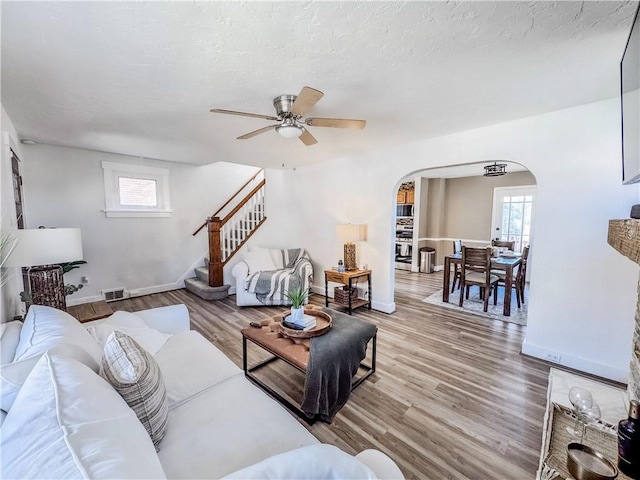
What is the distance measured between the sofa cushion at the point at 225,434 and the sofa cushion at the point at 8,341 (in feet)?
2.48

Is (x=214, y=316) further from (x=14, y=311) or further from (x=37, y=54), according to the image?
(x=37, y=54)

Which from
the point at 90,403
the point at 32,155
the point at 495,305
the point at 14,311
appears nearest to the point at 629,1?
the point at 90,403

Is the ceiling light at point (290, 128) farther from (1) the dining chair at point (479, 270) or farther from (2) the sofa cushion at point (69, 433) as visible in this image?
(1) the dining chair at point (479, 270)

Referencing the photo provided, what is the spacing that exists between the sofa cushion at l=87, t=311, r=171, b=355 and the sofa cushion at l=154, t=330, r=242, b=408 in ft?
0.24

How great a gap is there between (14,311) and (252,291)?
2437mm

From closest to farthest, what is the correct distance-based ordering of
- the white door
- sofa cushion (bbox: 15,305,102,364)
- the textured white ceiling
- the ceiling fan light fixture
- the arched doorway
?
sofa cushion (bbox: 15,305,102,364), the textured white ceiling, the ceiling fan light fixture, the white door, the arched doorway

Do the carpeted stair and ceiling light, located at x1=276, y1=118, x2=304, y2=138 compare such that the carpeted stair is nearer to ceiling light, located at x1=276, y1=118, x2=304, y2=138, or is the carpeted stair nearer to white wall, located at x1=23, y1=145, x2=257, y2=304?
white wall, located at x1=23, y1=145, x2=257, y2=304

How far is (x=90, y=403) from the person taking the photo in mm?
796

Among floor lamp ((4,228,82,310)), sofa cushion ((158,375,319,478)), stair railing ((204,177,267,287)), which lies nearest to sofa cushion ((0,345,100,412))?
sofa cushion ((158,375,319,478))

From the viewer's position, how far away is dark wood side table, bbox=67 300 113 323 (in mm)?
2326

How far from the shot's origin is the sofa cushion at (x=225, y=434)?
3.30 ft

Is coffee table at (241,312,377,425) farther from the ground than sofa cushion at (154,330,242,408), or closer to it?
closer to it

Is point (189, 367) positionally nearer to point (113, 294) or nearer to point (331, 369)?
point (331, 369)

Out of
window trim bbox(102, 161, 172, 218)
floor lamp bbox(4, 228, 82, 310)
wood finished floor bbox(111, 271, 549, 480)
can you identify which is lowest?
wood finished floor bbox(111, 271, 549, 480)
